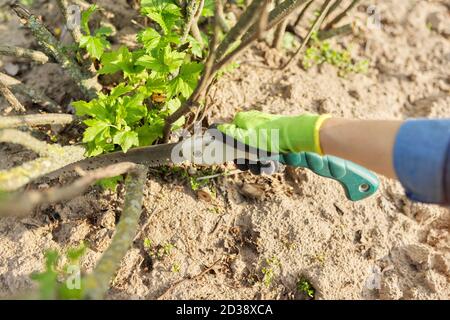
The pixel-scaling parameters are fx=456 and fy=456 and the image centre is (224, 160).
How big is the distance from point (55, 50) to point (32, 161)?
81cm

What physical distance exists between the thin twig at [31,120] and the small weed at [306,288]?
1.39 meters

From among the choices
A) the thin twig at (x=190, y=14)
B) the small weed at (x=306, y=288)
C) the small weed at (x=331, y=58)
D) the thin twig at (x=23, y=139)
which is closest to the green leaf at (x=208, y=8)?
the thin twig at (x=190, y=14)

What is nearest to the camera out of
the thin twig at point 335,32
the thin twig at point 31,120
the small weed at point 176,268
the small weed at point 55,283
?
the small weed at point 55,283

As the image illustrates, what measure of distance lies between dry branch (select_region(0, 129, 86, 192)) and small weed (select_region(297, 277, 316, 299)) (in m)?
1.23

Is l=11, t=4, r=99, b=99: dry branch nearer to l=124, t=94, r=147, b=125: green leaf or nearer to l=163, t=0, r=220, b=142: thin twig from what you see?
l=124, t=94, r=147, b=125: green leaf

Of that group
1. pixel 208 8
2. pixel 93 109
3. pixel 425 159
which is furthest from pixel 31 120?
pixel 425 159

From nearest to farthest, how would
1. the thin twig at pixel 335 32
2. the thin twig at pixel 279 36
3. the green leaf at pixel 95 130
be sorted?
1. the green leaf at pixel 95 130
2. the thin twig at pixel 279 36
3. the thin twig at pixel 335 32

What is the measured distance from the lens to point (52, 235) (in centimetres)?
228

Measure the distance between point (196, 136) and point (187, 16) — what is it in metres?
0.58

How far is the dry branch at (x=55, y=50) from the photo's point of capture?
2248 mm

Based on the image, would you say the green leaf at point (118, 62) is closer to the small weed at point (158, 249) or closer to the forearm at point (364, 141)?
the small weed at point (158, 249)

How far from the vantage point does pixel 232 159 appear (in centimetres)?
220

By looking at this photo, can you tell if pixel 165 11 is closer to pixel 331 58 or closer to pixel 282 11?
pixel 282 11
